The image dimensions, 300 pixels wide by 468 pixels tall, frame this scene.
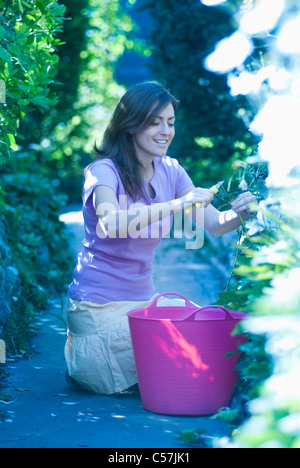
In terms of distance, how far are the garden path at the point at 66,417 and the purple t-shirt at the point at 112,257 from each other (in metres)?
0.43

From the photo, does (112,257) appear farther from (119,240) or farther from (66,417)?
(66,417)

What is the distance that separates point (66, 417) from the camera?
2.81 m

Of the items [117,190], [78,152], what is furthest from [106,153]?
[78,152]

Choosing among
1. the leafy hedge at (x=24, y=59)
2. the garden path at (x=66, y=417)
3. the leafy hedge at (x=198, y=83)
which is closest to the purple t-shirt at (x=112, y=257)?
the garden path at (x=66, y=417)

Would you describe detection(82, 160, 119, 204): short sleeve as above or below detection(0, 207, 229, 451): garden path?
above

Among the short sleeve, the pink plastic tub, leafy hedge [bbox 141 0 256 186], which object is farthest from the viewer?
leafy hedge [bbox 141 0 256 186]

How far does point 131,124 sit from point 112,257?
0.59 metres

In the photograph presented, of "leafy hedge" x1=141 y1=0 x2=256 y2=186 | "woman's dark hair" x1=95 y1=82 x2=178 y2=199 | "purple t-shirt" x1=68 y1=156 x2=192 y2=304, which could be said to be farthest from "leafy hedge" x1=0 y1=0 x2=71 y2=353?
"leafy hedge" x1=141 y1=0 x2=256 y2=186

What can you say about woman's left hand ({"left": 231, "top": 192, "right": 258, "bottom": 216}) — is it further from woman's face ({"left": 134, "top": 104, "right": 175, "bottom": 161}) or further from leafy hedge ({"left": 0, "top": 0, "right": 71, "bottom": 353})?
leafy hedge ({"left": 0, "top": 0, "right": 71, "bottom": 353})

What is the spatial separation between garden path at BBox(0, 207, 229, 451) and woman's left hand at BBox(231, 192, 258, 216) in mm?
822

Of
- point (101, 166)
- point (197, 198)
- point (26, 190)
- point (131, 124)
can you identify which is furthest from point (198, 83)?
point (197, 198)

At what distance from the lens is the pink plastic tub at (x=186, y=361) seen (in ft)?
8.91

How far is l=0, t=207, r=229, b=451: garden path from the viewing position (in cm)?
252

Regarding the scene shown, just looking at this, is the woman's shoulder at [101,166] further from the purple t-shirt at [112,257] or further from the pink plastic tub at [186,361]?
the pink plastic tub at [186,361]
